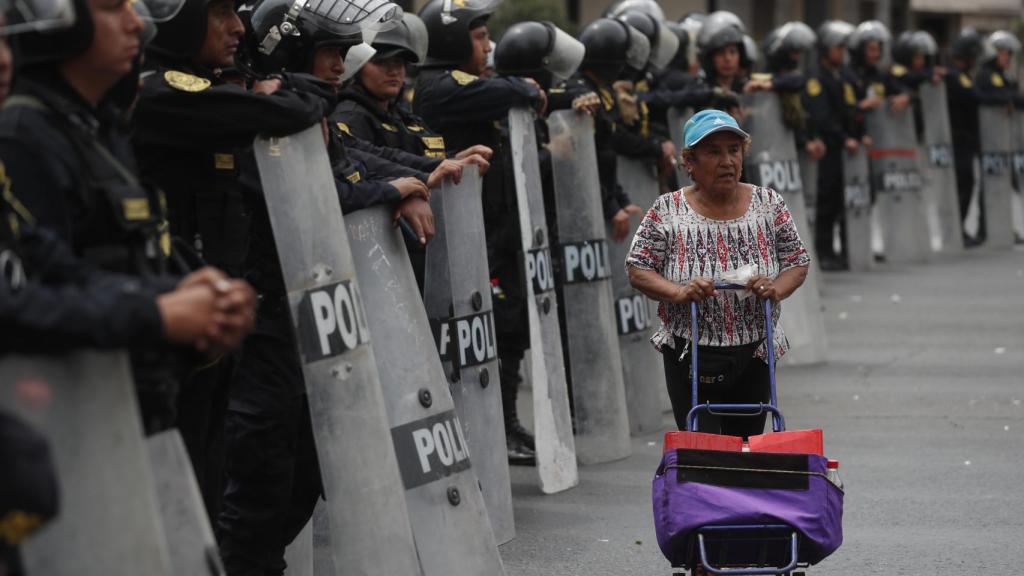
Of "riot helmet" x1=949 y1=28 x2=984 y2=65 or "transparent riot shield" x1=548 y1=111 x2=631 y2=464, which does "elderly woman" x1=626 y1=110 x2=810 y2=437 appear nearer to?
"transparent riot shield" x1=548 y1=111 x2=631 y2=464

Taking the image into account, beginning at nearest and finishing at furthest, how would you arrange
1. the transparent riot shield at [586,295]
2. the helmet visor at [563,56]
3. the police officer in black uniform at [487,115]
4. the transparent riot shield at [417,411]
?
the transparent riot shield at [417,411]
the police officer in black uniform at [487,115]
the transparent riot shield at [586,295]
the helmet visor at [563,56]

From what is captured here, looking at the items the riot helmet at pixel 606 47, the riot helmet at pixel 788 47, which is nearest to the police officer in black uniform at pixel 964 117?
the riot helmet at pixel 788 47

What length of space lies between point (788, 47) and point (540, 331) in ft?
26.8

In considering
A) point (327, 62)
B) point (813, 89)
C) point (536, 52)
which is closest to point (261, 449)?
point (327, 62)

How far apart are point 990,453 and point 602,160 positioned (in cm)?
254

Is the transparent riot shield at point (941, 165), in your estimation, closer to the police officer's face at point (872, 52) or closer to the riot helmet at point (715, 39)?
the police officer's face at point (872, 52)

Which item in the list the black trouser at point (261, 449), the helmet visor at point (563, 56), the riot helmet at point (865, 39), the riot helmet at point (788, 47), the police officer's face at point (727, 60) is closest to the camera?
the black trouser at point (261, 449)

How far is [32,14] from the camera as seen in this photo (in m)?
3.29

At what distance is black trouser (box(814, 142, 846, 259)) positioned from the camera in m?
Answer: 17.0

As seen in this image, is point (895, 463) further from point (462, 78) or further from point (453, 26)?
point (453, 26)

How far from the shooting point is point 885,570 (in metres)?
6.30

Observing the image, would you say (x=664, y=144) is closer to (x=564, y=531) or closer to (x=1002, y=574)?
(x=564, y=531)

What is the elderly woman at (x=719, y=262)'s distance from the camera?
594 centimetres

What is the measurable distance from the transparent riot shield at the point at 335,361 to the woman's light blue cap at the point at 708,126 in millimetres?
1367
